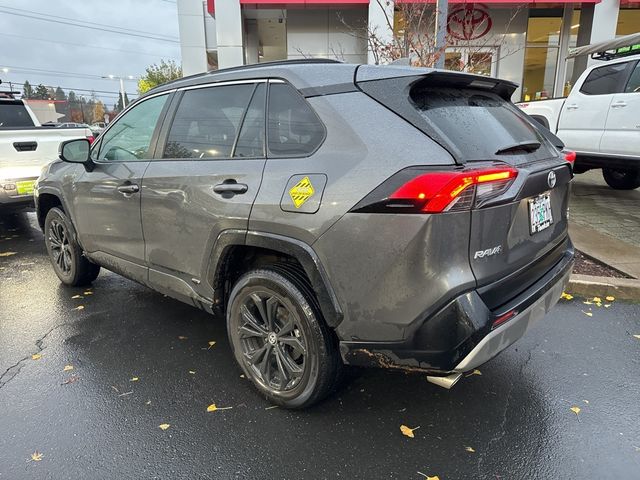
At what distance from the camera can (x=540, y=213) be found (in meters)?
2.50

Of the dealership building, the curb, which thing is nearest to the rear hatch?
the curb

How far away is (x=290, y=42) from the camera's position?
615 inches

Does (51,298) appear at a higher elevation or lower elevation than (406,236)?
lower

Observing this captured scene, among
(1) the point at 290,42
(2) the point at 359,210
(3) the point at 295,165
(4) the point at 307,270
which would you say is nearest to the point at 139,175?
(3) the point at 295,165

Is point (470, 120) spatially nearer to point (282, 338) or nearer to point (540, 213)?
point (540, 213)

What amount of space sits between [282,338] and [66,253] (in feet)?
10.2

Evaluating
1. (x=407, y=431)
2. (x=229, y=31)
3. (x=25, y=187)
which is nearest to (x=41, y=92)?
(x=229, y=31)

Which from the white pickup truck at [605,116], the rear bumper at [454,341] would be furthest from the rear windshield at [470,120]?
the white pickup truck at [605,116]

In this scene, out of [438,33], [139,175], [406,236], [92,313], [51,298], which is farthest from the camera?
[438,33]

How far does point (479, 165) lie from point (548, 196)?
2.30 feet

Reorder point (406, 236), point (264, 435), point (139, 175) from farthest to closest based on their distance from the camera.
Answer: point (139, 175) → point (264, 435) → point (406, 236)

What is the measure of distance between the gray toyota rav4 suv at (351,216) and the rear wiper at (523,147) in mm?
10

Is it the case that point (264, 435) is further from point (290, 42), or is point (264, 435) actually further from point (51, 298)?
point (290, 42)

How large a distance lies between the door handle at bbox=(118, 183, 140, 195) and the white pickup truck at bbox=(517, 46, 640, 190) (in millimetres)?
5287
